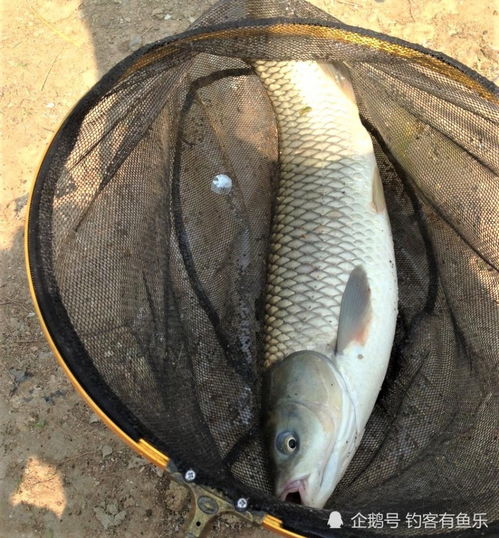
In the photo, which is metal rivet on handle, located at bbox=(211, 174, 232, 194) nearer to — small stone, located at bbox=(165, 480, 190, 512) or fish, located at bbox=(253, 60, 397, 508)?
fish, located at bbox=(253, 60, 397, 508)

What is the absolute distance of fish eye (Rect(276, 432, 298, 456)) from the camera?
1.52 m

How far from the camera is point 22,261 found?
227cm

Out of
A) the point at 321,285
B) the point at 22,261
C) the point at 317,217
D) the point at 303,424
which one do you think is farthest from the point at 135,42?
the point at 303,424

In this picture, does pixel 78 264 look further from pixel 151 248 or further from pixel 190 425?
pixel 190 425

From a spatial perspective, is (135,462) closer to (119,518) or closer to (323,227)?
(119,518)

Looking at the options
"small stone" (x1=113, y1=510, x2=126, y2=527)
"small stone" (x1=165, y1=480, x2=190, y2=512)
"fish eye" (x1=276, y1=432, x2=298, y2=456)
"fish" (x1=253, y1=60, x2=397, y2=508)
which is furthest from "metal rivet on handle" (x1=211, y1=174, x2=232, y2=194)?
"small stone" (x1=113, y1=510, x2=126, y2=527)

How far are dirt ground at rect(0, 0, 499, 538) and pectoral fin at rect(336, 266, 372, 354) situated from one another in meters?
0.75

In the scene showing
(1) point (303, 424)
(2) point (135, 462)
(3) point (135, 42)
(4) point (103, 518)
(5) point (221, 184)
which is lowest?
(4) point (103, 518)

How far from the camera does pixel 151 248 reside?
1.72m

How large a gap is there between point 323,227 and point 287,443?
65 centimetres

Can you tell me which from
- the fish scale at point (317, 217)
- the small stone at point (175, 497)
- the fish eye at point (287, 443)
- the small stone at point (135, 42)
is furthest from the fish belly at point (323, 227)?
the small stone at point (135, 42)

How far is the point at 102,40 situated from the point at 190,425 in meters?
1.91

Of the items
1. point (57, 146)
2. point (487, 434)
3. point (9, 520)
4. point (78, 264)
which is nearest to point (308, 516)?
point (487, 434)

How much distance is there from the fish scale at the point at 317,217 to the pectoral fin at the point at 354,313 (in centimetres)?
2
